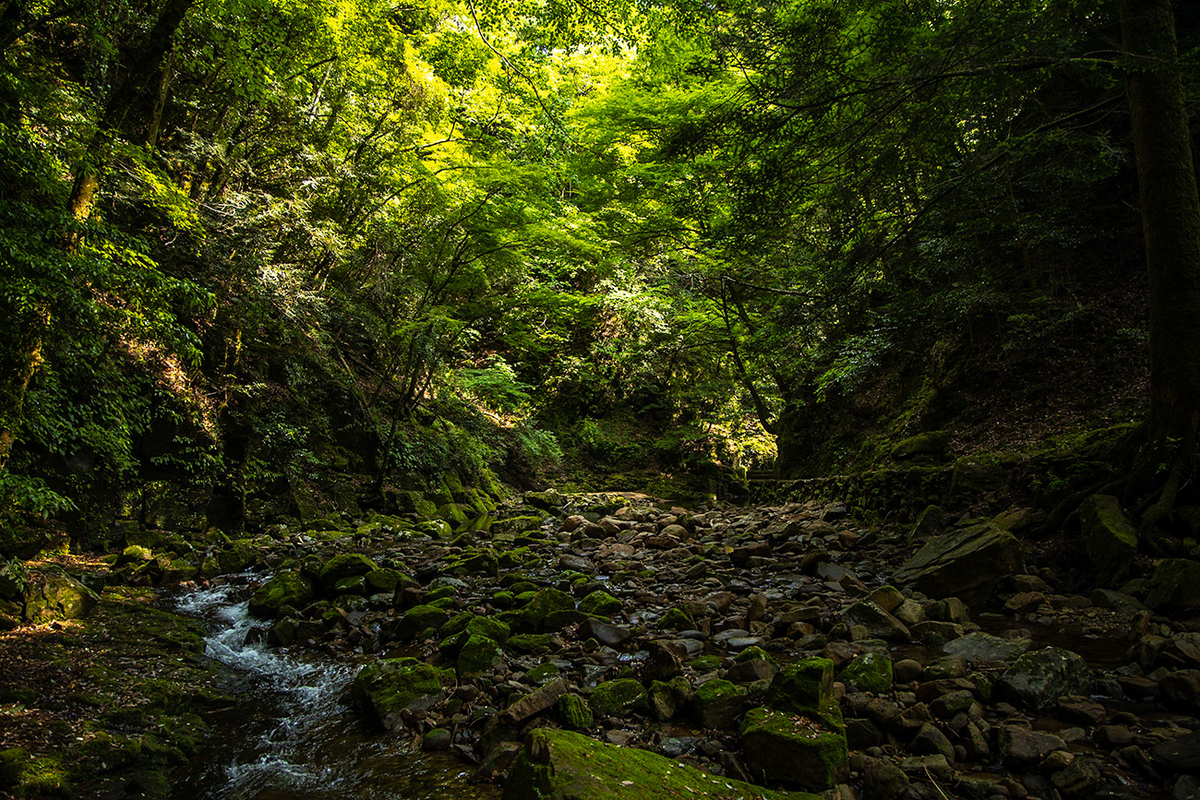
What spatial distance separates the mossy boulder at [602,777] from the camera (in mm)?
2352

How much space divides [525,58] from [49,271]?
6919 millimetres

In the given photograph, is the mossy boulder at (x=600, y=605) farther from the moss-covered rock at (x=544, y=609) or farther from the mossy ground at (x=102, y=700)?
Answer: the mossy ground at (x=102, y=700)

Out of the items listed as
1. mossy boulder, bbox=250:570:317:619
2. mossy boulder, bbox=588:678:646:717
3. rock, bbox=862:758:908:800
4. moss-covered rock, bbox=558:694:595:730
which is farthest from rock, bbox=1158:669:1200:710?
mossy boulder, bbox=250:570:317:619

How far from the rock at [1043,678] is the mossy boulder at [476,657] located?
11.6ft

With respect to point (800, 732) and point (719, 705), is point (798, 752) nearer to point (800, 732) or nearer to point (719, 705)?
point (800, 732)

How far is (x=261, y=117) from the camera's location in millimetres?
10273

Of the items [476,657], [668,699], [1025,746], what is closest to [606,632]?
[476,657]

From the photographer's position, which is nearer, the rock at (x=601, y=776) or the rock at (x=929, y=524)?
the rock at (x=601, y=776)

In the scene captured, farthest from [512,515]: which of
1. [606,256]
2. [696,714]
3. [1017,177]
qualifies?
[1017,177]

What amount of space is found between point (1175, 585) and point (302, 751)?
6.28m

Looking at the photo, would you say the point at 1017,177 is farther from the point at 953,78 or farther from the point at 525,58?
the point at 525,58

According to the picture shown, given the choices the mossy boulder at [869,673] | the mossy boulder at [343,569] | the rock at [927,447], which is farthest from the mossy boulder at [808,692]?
the rock at [927,447]

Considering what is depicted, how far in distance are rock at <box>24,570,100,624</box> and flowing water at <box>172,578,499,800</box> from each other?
1310 millimetres

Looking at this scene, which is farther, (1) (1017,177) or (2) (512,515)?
(2) (512,515)
